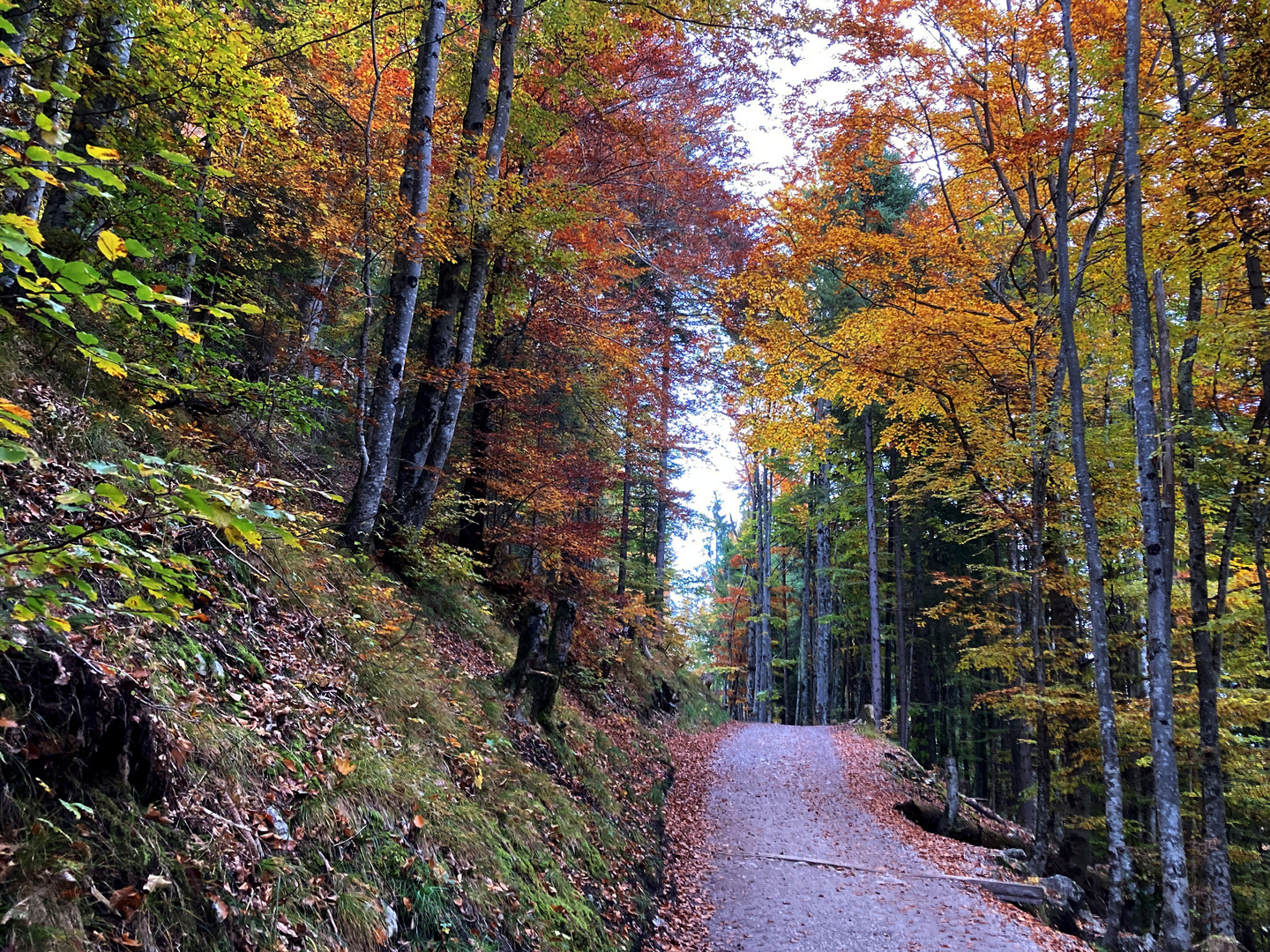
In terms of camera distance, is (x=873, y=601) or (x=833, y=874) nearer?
(x=833, y=874)

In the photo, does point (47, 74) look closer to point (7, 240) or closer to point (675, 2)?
point (7, 240)

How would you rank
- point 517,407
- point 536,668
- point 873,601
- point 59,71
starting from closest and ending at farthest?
point 59,71 < point 536,668 < point 517,407 < point 873,601

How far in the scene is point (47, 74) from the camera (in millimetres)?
4145

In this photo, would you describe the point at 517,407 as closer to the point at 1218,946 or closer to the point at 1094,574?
the point at 1094,574

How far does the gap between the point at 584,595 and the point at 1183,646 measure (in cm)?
1189

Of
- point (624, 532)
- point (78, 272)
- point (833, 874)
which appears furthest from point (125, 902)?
point (624, 532)

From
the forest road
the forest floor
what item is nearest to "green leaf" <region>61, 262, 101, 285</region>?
the forest floor

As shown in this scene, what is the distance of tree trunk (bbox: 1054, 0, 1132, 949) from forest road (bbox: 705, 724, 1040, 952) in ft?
5.47

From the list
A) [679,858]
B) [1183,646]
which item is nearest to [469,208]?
[679,858]

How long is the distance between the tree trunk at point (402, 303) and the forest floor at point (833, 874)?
5.67 m

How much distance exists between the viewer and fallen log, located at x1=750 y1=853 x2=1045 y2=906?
26.9 ft

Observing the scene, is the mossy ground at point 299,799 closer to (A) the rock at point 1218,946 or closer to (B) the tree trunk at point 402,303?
(B) the tree trunk at point 402,303

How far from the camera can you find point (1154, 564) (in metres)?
7.10

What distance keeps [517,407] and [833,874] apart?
8.95 m
